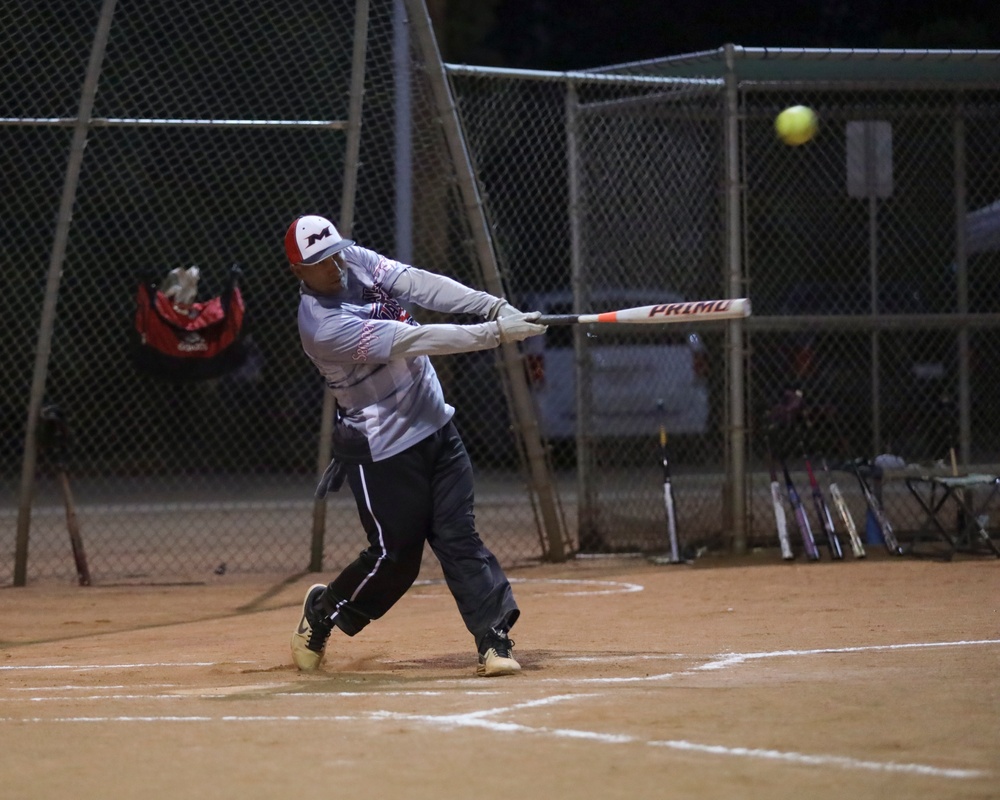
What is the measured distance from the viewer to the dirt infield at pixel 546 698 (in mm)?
4141

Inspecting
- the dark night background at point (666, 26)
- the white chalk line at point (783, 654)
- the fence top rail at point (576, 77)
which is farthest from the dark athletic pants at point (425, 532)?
the dark night background at point (666, 26)

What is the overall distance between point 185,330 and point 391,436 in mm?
4029

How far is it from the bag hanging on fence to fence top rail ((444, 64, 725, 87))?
86.2 inches

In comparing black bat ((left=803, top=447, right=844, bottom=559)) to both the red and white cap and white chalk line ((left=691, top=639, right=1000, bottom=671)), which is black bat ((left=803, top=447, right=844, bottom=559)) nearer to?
white chalk line ((left=691, top=639, right=1000, bottom=671))

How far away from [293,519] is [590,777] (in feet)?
33.8

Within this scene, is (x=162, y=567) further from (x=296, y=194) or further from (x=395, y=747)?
(x=395, y=747)

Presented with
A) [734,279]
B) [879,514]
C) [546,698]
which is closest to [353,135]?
[734,279]

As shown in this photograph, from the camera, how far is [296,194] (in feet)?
51.3

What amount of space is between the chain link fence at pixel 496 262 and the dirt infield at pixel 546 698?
218cm

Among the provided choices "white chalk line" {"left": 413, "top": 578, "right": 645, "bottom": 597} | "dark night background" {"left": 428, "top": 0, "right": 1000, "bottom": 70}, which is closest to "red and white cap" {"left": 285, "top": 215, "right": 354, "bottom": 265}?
"white chalk line" {"left": 413, "top": 578, "right": 645, "bottom": 597}

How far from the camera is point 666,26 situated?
91.0 ft

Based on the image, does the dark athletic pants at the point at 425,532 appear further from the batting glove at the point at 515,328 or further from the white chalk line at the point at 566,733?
the white chalk line at the point at 566,733

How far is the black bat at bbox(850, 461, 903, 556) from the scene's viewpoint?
33.8 ft

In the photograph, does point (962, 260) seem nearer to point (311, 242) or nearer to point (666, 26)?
point (311, 242)
